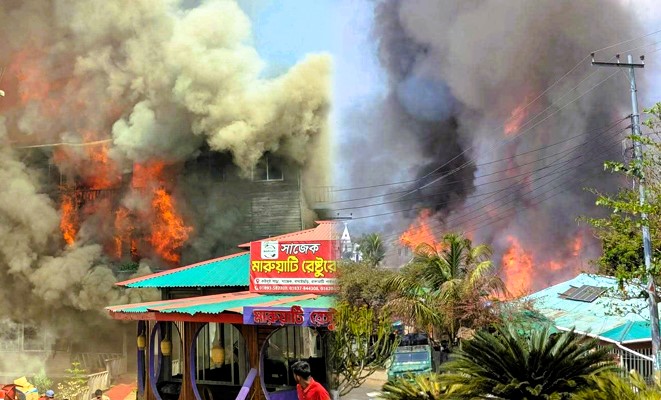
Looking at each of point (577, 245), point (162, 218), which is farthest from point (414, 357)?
point (577, 245)

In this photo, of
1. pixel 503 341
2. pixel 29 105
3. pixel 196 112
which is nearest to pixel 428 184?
pixel 196 112

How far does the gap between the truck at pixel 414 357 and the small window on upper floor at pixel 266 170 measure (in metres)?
6.38

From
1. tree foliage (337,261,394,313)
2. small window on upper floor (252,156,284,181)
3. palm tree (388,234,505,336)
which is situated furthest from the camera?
small window on upper floor (252,156,284,181)

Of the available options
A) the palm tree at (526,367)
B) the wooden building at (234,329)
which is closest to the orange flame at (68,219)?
the wooden building at (234,329)

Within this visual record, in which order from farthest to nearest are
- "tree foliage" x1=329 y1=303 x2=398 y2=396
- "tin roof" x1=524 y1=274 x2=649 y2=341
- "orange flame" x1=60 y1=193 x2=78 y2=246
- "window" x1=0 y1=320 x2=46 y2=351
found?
"orange flame" x1=60 y1=193 x2=78 y2=246
"window" x1=0 y1=320 x2=46 y2=351
"tin roof" x1=524 y1=274 x2=649 y2=341
"tree foliage" x1=329 y1=303 x2=398 y2=396

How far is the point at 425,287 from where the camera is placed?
41.6ft

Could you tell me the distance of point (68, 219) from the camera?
19.6 m

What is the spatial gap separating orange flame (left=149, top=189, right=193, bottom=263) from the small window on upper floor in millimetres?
3270

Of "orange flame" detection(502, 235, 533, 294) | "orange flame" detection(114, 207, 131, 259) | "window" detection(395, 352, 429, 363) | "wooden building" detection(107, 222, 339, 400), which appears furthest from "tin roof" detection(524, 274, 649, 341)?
"orange flame" detection(502, 235, 533, 294)

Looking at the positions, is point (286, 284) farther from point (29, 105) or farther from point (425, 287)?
point (29, 105)

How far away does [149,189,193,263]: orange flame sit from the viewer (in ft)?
61.0

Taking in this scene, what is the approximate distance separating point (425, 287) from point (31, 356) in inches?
480

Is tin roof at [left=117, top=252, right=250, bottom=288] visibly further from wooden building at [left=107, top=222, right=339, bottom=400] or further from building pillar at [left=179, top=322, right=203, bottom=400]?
building pillar at [left=179, top=322, right=203, bottom=400]

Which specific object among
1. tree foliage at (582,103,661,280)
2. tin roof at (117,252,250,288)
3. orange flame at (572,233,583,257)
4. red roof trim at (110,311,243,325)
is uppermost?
orange flame at (572,233,583,257)
